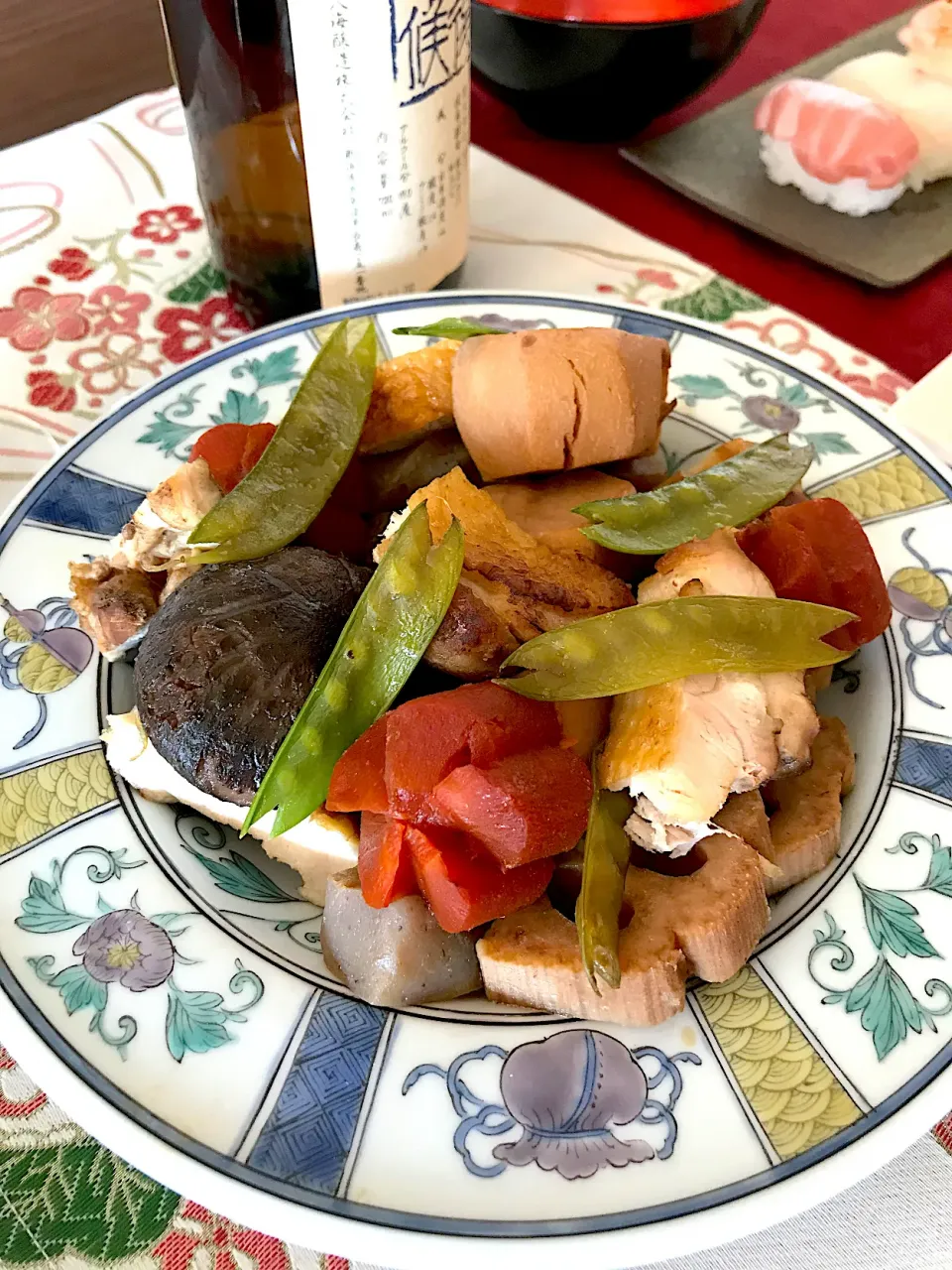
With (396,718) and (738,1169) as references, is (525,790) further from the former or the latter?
(738,1169)

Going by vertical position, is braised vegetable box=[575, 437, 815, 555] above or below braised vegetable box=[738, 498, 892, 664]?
above

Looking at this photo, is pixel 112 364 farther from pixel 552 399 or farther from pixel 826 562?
pixel 826 562

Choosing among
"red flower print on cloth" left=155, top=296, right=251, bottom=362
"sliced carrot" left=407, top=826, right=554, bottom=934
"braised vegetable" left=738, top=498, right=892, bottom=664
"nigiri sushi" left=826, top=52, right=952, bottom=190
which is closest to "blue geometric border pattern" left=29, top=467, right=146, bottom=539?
"red flower print on cloth" left=155, top=296, right=251, bottom=362

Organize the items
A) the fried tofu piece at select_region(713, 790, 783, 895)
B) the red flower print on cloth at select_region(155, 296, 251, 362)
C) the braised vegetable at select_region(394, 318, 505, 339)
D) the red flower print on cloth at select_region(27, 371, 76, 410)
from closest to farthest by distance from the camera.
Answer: the fried tofu piece at select_region(713, 790, 783, 895)
the braised vegetable at select_region(394, 318, 505, 339)
the red flower print on cloth at select_region(27, 371, 76, 410)
the red flower print on cloth at select_region(155, 296, 251, 362)

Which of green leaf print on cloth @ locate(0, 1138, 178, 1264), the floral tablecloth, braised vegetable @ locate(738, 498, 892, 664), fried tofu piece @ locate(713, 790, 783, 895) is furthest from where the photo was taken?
the floral tablecloth

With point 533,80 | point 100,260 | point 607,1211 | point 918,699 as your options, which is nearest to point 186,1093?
point 607,1211

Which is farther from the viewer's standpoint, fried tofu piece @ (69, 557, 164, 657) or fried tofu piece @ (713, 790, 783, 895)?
fried tofu piece @ (69, 557, 164, 657)

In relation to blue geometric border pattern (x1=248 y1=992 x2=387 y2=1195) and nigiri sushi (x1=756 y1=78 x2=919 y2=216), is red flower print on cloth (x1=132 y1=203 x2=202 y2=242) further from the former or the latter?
blue geometric border pattern (x1=248 y1=992 x2=387 y2=1195)

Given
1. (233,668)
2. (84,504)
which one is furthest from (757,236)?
(233,668)
